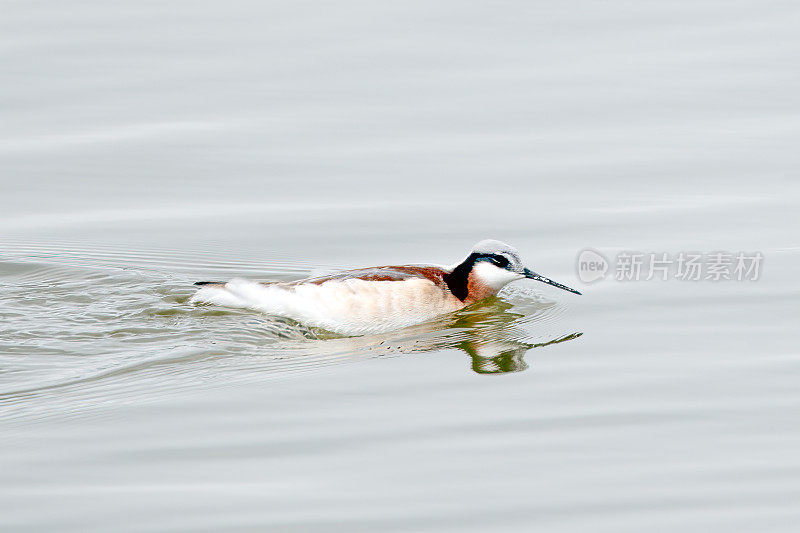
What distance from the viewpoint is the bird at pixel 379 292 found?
12070mm

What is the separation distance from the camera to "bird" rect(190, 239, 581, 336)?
1207 centimetres

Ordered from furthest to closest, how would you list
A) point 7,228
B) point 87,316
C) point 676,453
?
point 7,228 < point 87,316 < point 676,453

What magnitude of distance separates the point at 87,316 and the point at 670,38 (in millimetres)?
10389

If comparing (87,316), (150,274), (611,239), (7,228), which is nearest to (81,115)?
(7,228)

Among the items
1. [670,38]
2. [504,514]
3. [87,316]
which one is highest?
[670,38]

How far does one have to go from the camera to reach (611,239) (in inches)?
549

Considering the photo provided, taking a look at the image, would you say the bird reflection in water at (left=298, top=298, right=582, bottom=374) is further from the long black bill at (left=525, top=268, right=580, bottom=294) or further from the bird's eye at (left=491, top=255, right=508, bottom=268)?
the bird's eye at (left=491, top=255, right=508, bottom=268)

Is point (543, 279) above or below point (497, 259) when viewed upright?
below

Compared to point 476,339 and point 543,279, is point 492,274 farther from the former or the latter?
point 476,339

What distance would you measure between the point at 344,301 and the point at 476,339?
1.24m

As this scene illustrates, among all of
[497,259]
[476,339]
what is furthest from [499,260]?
[476,339]

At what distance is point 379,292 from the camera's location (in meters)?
12.1

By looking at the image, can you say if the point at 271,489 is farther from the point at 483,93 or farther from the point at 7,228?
the point at 483,93

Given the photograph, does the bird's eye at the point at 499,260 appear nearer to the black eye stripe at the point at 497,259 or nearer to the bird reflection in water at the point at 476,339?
the black eye stripe at the point at 497,259
